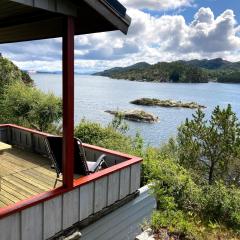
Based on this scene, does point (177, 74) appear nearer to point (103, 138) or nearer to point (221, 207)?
point (103, 138)

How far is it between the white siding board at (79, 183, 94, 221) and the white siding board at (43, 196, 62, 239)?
0.38 meters

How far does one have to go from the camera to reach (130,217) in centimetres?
547

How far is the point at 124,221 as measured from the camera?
5.34m

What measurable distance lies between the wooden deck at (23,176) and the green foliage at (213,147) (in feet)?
32.8

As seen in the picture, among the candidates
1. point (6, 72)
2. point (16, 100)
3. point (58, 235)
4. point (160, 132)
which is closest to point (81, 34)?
point (58, 235)

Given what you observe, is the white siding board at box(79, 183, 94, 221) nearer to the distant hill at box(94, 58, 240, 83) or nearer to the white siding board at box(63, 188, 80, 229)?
the white siding board at box(63, 188, 80, 229)

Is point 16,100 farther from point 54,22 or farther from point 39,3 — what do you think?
point 39,3

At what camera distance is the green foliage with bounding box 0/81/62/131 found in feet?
43.3

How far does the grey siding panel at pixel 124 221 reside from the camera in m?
4.73

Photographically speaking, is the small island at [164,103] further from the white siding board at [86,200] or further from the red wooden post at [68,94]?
the red wooden post at [68,94]

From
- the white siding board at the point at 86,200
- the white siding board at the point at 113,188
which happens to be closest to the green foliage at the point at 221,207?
the white siding board at the point at 113,188

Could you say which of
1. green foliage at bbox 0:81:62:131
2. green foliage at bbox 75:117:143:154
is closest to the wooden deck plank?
green foliage at bbox 75:117:143:154

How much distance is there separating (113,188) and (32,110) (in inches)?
357

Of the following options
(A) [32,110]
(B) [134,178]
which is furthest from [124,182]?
(A) [32,110]
